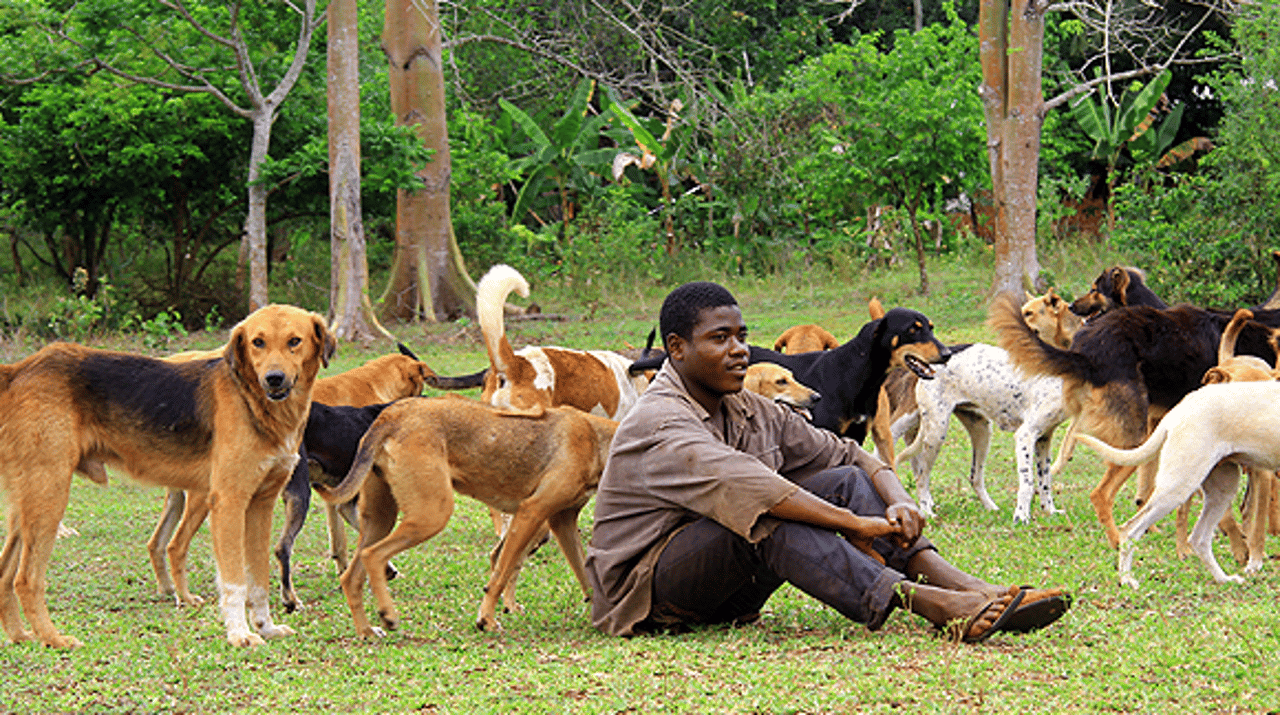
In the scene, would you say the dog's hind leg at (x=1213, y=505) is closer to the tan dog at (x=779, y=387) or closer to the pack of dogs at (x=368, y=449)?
the pack of dogs at (x=368, y=449)

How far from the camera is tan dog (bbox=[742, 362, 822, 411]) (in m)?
8.20

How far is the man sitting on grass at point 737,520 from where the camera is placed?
509 cm

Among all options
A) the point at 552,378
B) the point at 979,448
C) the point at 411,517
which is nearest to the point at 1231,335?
the point at 979,448

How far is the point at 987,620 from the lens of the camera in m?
5.05

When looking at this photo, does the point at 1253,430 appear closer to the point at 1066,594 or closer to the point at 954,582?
the point at 1066,594

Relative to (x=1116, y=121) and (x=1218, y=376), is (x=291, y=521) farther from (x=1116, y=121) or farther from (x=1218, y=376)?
(x=1116, y=121)

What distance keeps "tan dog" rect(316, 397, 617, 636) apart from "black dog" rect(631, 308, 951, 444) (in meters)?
2.48

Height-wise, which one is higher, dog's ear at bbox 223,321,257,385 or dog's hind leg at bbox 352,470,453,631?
dog's ear at bbox 223,321,257,385

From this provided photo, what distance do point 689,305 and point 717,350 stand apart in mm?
239

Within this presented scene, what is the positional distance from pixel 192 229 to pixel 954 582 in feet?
65.0

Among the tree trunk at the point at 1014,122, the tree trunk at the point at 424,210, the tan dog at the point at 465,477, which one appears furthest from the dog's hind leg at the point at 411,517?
the tree trunk at the point at 424,210

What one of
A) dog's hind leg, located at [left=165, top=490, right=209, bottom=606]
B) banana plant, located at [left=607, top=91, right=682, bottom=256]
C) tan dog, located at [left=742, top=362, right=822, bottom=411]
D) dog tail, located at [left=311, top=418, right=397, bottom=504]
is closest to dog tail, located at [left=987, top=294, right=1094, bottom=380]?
tan dog, located at [left=742, top=362, right=822, bottom=411]

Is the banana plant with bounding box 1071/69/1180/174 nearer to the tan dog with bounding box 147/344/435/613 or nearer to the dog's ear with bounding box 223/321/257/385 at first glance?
the tan dog with bounding box 147/344/435/613

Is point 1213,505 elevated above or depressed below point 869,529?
below
